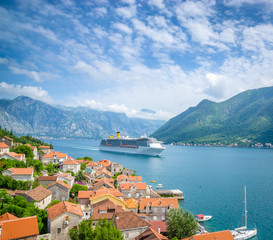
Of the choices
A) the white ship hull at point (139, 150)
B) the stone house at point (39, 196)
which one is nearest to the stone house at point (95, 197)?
the stone house at point (39, 196)

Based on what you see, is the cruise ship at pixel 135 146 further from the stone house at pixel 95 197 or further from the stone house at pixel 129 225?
the stone house at pixel 129 225

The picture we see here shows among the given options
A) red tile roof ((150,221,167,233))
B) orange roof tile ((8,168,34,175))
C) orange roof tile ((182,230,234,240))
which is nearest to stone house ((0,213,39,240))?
orange roof tile ((8,168,34,175))

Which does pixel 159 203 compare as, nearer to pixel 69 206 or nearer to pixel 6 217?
pixel 69 206

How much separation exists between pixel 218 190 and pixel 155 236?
40455mm

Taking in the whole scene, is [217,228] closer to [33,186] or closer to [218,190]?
[218,190]

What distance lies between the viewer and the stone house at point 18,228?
22.4m

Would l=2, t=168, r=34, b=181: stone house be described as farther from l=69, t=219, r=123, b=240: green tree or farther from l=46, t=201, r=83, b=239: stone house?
l=69, t=219, r=123, b=240: green tree

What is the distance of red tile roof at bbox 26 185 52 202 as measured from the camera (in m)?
32.7

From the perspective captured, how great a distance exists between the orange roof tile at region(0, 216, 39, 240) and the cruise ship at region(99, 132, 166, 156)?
388ft

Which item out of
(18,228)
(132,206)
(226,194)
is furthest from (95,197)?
(226,194)

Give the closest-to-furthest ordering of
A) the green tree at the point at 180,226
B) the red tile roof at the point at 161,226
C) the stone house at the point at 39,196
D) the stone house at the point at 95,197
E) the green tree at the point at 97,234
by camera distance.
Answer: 1. the green tree at the point at 97,234
2. the green tree at the point at 180,226
3. the red tile roof at the point at 161,226
4. the stone house at the point at 39,196
5. the stone house at the point at 95,197

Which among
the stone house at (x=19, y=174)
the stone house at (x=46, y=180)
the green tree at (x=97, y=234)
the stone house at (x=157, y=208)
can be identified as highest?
the stone house at (x=19, y=174)

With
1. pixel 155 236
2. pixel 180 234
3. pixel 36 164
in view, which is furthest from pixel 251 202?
pixel 36 164

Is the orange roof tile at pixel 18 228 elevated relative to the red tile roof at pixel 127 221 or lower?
elevated
